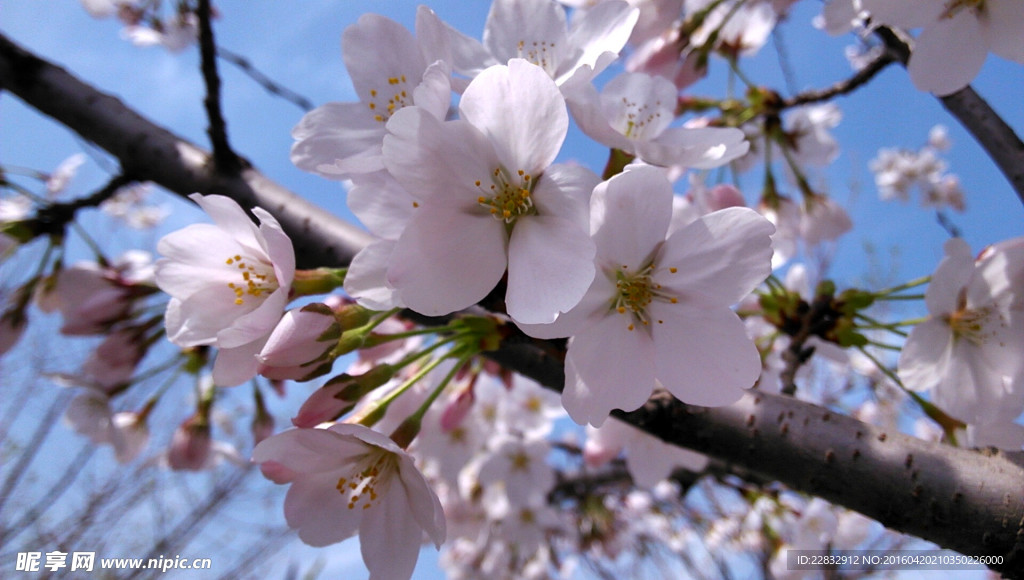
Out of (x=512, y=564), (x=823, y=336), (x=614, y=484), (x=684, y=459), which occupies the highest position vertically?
(x=823, y=336)

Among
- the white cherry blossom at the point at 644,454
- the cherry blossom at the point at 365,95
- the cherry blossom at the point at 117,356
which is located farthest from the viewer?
the cherry blossom at the point at 117,356

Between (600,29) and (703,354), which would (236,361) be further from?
(600,29)

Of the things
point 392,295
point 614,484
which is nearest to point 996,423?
point 392,295

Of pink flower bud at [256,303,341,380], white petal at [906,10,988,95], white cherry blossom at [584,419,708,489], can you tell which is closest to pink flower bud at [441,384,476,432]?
white cherry blossom at [584,419,708,489]

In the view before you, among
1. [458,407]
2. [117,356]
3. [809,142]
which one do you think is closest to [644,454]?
[458,407]

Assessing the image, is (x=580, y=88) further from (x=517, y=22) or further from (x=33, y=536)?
(x=33, y=536)

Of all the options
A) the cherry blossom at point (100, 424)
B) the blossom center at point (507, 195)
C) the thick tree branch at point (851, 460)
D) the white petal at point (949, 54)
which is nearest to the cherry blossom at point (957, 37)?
the white petal at point (949, 54)

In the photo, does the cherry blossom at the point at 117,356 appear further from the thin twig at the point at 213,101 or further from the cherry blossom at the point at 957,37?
the cherry blossom at the point at 957,37
